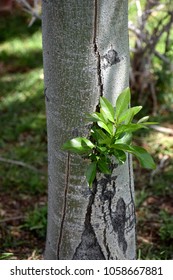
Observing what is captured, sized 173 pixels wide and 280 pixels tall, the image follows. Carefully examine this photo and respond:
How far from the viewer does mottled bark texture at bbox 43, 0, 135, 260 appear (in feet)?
5.82

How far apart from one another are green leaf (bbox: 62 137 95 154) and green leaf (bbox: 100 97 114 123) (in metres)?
0.11

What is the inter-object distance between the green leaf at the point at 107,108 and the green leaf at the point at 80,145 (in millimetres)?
114

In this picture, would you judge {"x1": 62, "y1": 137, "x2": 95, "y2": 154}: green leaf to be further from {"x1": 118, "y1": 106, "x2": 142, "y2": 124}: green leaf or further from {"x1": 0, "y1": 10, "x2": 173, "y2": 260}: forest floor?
{"x1": 0, "y1": 10, "x2": 173, "y2": 260}: forest floor

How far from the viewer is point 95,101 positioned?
1.88 metres

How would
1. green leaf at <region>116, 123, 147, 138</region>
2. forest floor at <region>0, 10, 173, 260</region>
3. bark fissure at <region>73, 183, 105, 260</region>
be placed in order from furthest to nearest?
forest floor at <region>0, 10, 173, 260</region> → bark fissure at <region>73, 183, 105, 260</region> → green leaf at <region>116, 123, 147, 138</region>

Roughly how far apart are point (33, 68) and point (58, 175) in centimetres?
320

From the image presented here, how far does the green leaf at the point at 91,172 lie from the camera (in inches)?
70.5

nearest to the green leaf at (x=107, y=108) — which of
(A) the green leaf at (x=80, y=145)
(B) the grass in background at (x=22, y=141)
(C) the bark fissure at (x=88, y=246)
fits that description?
(A) the green leaf at (x=80, y=145)

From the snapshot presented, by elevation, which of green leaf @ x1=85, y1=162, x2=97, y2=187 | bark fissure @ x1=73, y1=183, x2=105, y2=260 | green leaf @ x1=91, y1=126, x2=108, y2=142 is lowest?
bark fissure @ x1=73, y1=183, x2=105, y2=260

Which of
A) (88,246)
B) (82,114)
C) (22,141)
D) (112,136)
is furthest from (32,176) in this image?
(112,136)

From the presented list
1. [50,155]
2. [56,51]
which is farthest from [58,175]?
[56,51]

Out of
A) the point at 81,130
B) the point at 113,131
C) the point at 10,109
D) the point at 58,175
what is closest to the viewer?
the point at 113,131

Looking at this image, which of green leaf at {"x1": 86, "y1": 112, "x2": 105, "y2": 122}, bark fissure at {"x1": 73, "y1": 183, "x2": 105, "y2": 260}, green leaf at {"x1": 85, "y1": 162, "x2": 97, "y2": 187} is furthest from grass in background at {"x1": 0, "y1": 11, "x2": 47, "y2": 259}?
green leaf at {"x1": 86, "y1": 112, "x2": 105, "y2": 122}
